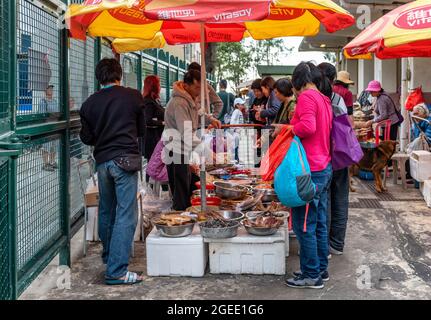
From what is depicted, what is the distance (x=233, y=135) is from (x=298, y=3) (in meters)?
6.85

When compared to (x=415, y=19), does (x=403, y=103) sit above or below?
A: below

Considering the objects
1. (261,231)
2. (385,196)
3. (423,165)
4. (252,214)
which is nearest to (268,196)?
(252,214)

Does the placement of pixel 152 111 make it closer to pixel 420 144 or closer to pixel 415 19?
pixel 415 19

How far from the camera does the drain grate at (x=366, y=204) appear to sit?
8289 millimetres

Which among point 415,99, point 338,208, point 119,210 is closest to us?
point 119,210

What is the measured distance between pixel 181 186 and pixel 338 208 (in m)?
1.93

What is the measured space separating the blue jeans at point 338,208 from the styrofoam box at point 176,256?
156cm

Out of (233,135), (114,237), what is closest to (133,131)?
(114,237)

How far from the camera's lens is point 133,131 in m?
4.91

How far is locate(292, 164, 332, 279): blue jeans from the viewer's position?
4578 mm

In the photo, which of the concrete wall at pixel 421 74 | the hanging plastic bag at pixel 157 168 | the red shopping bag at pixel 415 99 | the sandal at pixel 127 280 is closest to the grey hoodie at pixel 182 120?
the hanging plastic bag at pixel 157 168

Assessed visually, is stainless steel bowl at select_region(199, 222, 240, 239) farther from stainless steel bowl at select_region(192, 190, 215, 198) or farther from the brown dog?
the brown dog

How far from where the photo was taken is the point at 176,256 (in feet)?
16.6
